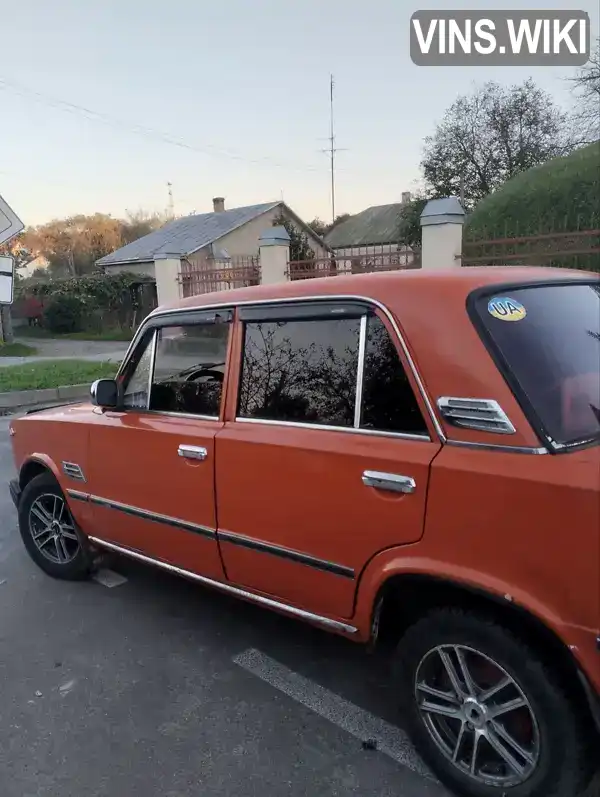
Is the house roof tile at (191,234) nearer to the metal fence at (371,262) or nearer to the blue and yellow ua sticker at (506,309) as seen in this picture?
the metal fence at (371,262)

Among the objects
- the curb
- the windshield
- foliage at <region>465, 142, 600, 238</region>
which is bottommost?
the curb

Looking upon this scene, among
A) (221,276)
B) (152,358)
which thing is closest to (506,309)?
(152,358)

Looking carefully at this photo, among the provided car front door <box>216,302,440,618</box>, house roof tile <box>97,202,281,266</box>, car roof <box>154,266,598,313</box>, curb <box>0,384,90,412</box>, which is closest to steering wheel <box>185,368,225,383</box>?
car front door <box>216,302,440,618</box>

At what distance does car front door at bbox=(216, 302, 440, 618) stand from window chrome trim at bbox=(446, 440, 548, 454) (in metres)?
0.09

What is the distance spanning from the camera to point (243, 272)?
16.3m

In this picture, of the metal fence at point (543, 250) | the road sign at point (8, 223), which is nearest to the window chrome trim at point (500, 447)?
the metal fence at point (543, 250)

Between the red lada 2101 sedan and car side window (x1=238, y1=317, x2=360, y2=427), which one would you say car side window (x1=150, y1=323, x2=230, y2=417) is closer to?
the red lada 2101 sedan

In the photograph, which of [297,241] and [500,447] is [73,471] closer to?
[500,447]

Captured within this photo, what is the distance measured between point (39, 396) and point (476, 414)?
34.4ft

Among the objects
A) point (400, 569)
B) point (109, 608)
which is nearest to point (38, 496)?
point (109, 608)

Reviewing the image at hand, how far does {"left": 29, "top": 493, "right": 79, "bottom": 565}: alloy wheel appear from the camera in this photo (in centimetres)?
411

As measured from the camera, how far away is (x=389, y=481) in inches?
86.6

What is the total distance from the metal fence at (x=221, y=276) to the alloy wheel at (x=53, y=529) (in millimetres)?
12059

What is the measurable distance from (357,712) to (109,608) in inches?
68.4
